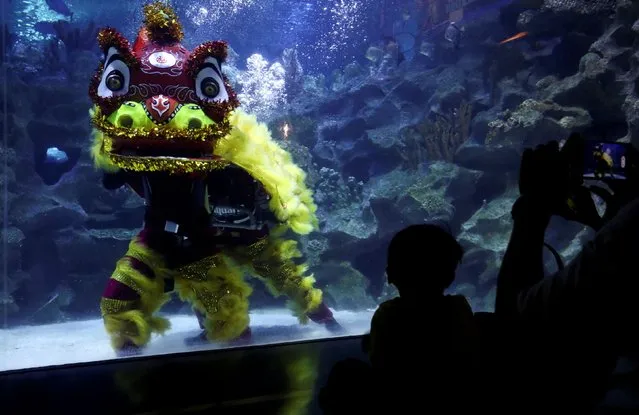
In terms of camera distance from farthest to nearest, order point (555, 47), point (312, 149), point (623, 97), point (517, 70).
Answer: point (312, 149) < point (517, 70) < point (555, 47) < point (623, 97)

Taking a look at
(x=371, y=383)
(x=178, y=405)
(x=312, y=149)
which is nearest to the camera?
(x=371, y=383)

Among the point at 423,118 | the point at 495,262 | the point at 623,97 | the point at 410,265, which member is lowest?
the point at 495,262

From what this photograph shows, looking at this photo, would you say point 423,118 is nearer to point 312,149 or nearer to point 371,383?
point 312,149

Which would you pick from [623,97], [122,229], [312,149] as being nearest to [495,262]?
[623,97]

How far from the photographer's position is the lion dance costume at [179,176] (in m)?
2.54

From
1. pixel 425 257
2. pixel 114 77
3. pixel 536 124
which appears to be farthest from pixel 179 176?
pixel 536 124

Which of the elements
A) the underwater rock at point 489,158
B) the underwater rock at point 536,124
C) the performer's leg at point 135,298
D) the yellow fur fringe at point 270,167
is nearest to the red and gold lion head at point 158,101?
the yellow fur fringe at point 270,167

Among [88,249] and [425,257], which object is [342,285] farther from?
[425,257]

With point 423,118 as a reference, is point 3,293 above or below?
below

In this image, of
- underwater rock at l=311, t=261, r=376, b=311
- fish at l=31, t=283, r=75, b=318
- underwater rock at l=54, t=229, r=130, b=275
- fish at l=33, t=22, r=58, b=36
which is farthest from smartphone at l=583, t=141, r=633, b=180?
fish at l=33, t=22, r=58, b=36

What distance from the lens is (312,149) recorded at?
776cm

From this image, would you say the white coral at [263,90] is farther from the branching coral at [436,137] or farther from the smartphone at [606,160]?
the smartphone at [606,160]

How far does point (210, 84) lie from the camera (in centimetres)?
272

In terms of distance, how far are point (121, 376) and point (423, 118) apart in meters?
6.92
